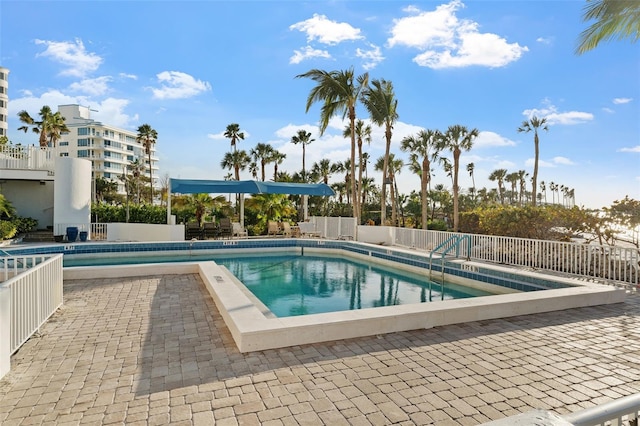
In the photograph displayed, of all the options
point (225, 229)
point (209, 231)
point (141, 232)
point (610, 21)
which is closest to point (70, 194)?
point (141, 232)

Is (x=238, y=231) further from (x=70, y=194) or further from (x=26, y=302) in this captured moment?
(x=26, y=302)

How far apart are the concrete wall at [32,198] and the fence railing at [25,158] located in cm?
93

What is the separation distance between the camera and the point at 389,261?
36.2 ft

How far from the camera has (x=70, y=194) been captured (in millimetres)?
15078

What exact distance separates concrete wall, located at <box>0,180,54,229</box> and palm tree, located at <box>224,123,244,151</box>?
2086cm

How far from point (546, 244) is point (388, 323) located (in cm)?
634

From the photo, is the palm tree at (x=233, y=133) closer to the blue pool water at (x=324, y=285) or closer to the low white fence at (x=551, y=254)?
the blue pool water at (x=324, y=285)

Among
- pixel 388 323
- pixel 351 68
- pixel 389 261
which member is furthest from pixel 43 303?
pixel 351 68

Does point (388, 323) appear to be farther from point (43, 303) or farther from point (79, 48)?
point (79, 48)

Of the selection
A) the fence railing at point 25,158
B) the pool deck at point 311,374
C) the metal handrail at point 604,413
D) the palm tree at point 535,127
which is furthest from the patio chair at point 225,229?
the palm tree at point 535,127

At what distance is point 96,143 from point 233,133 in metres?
43.0

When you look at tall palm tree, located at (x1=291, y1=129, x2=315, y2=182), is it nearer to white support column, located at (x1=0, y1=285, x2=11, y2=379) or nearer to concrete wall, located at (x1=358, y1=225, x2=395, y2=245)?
concrete wall, located at (x1=358, y1=225, x2=395, y2=245)

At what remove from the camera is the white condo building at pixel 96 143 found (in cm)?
6569

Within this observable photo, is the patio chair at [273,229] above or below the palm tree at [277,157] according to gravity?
below
